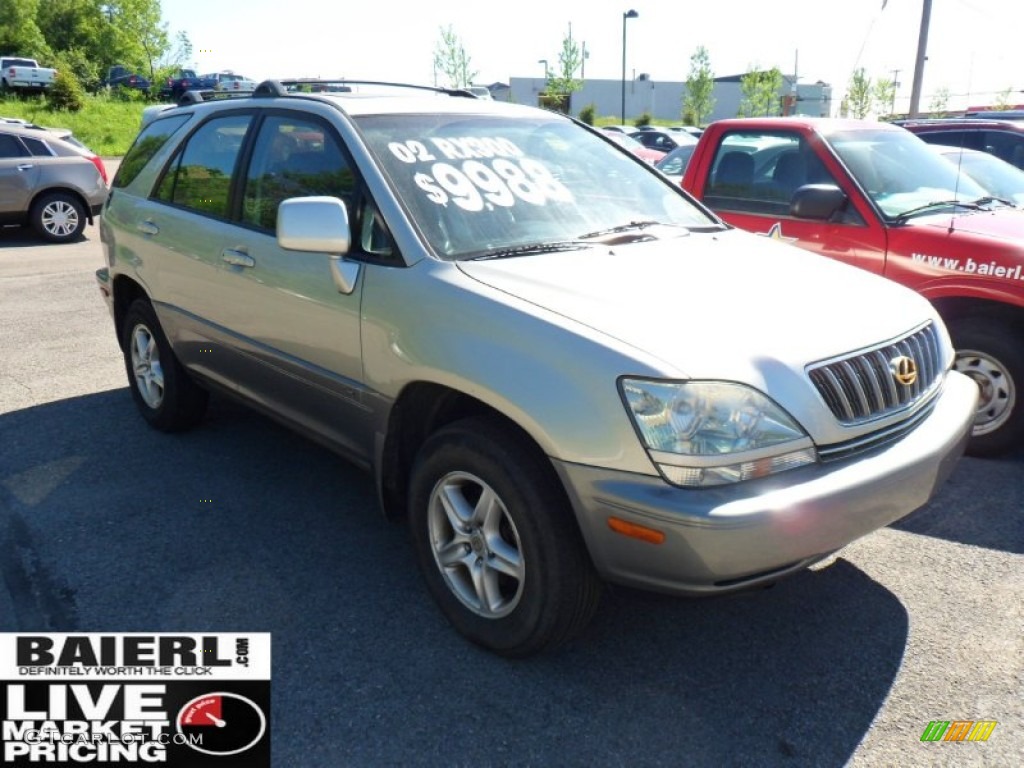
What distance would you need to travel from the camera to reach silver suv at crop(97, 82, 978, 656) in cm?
245

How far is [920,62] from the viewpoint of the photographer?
18078 millimetres

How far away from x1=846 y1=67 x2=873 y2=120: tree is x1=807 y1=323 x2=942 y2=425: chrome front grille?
3266 cm

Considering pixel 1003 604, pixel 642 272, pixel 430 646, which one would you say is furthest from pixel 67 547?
pixel 1003 604

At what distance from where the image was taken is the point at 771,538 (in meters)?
2.40

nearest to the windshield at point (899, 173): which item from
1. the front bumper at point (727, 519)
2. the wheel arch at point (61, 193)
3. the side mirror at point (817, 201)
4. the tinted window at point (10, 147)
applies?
the side mirror at point (817, 201)

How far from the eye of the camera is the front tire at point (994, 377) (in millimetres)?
4445

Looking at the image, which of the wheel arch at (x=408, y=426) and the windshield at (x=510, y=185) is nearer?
the wheel arch at (x=408, y=426)

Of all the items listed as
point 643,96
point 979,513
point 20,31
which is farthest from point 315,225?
point 643,96

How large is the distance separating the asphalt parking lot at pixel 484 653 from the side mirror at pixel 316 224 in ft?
4.24

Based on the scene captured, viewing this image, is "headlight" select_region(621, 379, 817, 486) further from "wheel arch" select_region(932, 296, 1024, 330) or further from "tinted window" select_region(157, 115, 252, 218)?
"wheel arch" select_region(932, 296, 1024, 330)

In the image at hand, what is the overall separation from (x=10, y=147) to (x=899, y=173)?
11.7 m

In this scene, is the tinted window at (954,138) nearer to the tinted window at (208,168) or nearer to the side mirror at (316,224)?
the tinted window at (208,168)

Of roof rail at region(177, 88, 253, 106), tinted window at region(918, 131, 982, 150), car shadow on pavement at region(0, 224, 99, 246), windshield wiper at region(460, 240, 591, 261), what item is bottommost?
car shadow on pavement at region(0, 224, 99, 246)

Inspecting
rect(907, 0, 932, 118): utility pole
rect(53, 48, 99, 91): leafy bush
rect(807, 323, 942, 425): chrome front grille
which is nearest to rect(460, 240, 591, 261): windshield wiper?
rect(807, 323, 942, 425): chrome front grille
